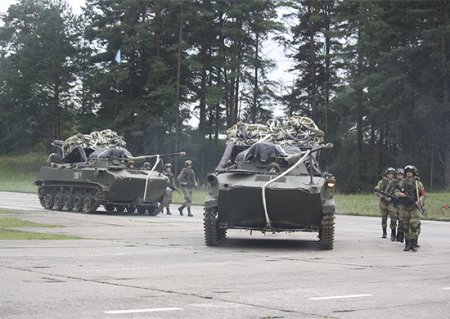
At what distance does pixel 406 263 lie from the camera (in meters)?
15.9

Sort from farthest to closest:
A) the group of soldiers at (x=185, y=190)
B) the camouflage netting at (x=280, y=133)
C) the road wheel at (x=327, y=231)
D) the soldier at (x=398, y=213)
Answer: the group of soldiers at (x=185, y=190) < the camouflage netting at (x=280, y=133) < the soldier at (x=398, y=213) < the road wheel at (x=327, y=231)

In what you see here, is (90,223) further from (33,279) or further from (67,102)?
(67,102)

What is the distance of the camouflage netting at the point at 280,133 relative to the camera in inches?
831

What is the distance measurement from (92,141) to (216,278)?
72.7 ft

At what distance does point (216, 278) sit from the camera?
12641 millimetres

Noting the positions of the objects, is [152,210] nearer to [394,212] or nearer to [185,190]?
[185,190]

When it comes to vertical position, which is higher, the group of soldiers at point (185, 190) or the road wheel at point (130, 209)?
the group of soldiers at point (185, 190)

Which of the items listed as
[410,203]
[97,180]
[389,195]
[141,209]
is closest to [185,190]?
[141,209]

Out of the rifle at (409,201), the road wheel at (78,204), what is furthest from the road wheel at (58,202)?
the rifle at (409,201)

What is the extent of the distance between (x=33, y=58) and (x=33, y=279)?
234 feet

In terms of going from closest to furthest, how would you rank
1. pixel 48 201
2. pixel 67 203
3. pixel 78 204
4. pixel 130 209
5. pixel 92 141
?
pixel 78 204 < pixel 67 203 < pixel 130 209 < pixel 48 201 < pixel 92 141

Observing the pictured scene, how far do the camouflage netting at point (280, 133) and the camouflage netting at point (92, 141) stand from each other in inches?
510

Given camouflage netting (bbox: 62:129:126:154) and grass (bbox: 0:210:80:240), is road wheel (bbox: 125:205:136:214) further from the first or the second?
grass (bbox: 0:210:80:240)

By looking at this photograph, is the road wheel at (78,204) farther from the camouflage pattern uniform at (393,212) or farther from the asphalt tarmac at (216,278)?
the camouflage pattern uniform at (393,212)
